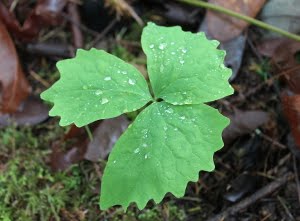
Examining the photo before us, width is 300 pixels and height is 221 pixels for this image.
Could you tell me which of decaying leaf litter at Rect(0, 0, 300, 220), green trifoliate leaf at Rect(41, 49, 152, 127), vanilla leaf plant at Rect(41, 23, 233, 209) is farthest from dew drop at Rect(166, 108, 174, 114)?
decaying leaf litter at Rect(0, 0, 300, 220)

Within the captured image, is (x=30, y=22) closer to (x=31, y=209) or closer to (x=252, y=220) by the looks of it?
(x=31, y=209)

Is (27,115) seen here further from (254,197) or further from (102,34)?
(254,197)

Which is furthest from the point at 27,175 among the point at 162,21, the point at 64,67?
the point at 162,21

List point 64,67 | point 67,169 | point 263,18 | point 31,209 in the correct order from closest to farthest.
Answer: point 64,67 → point 31,209 → point 67,169 → point 263,18

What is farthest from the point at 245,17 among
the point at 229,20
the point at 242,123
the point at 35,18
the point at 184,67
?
the point at 35,18

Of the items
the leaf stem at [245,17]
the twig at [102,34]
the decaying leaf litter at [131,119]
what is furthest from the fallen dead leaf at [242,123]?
the twig at [102,34]
